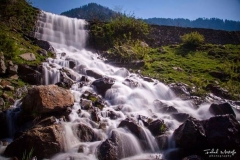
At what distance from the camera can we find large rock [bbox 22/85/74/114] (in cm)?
788

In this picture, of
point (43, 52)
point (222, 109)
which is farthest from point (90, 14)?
point (222, 109)

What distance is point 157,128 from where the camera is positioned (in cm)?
834

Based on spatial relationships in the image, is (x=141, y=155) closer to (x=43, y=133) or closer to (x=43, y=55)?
(x=43, y=133)

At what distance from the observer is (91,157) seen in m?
6.77

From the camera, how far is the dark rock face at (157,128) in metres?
8.27

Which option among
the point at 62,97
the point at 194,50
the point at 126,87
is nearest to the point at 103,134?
the point at 62,97

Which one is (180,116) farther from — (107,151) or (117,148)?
(107,151)

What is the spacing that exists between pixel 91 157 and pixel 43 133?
1.63m

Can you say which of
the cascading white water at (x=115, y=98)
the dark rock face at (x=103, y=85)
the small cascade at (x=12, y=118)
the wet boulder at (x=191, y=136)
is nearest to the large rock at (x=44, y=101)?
the small cascade at (x=12, y=118)

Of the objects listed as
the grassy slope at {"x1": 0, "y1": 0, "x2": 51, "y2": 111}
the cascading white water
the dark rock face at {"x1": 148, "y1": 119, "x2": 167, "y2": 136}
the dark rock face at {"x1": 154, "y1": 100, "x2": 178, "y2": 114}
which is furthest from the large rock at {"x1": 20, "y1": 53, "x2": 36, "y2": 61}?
the dark rock face at {"x1": 148, "y1": 119, "x2": 167, "y2": 136}

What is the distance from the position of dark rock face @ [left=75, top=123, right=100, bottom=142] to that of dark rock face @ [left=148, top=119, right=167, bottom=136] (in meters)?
2.07

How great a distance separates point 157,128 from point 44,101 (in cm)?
425

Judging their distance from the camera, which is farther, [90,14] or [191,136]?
[90,14]

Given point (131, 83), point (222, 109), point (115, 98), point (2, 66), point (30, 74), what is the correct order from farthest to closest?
point (131, 83)
point (115, 98)
point (30, 74)
point (2, 66)
point (222, 109)
